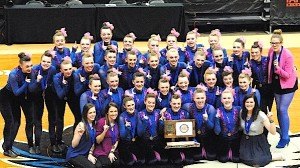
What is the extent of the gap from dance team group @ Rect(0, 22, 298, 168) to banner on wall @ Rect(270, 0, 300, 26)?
24.0 feet

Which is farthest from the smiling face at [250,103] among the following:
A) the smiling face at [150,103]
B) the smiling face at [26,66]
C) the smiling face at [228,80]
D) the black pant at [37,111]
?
the smiling face at [26,66]

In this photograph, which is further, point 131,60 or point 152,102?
point 131,60

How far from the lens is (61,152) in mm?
8961

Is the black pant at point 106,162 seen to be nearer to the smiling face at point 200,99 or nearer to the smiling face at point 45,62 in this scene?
the smiling face at point 200,99

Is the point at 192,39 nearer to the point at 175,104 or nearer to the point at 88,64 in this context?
the point at 175,104

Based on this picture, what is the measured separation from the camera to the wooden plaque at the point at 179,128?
8438mm

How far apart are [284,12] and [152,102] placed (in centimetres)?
883

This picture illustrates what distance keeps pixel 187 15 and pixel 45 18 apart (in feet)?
11.2

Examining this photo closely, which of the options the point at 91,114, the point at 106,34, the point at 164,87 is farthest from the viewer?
the point at 106,34

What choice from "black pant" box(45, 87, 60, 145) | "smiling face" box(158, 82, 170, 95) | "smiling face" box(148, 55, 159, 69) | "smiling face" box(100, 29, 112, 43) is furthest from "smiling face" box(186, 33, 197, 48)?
"black pant" box(45, 87, 60, 145)

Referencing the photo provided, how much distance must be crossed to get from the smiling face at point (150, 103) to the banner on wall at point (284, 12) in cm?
859

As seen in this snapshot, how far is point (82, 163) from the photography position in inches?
326

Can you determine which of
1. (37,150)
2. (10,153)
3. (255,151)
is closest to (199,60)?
(255,151)

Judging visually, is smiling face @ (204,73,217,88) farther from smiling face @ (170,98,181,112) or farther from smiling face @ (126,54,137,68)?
smiling face @ (126,54,137,68)
